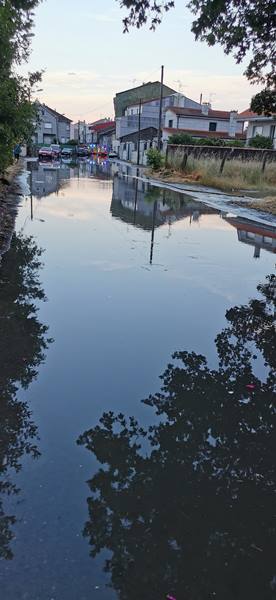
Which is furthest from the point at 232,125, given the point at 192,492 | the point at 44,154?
the point at 192,492

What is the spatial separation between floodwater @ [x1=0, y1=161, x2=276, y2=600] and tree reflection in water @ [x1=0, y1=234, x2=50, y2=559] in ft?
0.05

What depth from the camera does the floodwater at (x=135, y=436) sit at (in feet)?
8.79

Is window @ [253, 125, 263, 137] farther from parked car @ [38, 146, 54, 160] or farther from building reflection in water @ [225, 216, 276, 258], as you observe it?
building reflection in water @ [225, 216, 276, 258]

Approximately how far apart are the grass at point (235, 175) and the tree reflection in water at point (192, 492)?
24094 millimetres

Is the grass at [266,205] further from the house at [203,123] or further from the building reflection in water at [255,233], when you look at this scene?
the house at [203,123]

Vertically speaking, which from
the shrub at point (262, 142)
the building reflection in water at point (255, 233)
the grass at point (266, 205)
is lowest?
the building reflection in water at point (255, 233)

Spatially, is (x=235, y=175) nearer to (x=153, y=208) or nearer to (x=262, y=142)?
(x=153, y=208)

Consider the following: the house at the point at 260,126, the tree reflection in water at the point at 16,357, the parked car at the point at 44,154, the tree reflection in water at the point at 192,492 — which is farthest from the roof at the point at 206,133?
the tree reflection in water at the point at 192,492

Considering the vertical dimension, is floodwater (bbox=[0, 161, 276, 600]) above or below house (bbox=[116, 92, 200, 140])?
below

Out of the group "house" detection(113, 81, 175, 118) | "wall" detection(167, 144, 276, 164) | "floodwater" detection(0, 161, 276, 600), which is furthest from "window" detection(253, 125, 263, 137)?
"house" detection(113, 81, 175, 118)

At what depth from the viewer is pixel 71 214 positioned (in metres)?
17.0

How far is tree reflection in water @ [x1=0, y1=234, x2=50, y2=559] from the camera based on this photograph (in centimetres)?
349

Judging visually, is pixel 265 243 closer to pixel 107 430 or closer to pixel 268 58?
pixel 268 58

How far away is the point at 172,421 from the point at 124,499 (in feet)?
3.58
